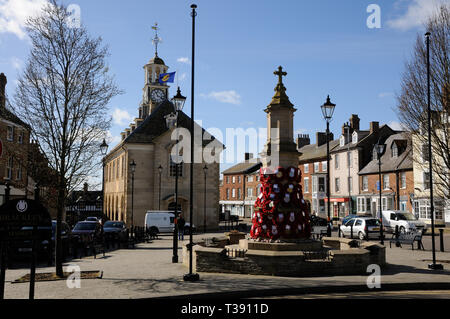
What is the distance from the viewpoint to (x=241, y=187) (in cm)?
7806

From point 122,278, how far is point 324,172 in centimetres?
4890

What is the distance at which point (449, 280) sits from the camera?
1103 centimetres

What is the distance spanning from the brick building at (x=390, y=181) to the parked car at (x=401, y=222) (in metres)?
8.79

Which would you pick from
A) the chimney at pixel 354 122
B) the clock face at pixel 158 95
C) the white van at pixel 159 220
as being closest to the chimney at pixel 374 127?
the chimney at pixel 354 122

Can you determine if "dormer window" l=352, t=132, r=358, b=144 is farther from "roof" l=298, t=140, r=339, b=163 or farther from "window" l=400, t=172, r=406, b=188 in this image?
"window" l=400, t=172, r=406, b=188

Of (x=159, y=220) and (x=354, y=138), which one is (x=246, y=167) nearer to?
(x=354, y=138)

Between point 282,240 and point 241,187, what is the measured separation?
2518 inches

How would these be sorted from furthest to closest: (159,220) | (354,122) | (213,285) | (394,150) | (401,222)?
(354,122) → (394,150) → (159,220) → (401,222) → (213,285)

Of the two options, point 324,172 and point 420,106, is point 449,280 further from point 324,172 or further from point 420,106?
point 324,172

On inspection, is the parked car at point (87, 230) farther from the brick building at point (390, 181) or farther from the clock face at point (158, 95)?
the clock face at point (158, 95)

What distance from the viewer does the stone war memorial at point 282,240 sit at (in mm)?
12039

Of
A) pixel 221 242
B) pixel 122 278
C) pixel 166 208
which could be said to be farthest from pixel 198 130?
pixel 122 278

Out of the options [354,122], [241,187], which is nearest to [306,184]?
[354,122]

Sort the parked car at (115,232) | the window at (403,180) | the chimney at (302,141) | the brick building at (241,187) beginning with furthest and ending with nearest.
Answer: the brick building at (241,187) < the chimney at (302,141) < the window at (403,180) < the parked car at (115,232)
